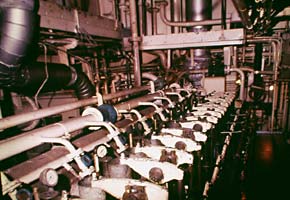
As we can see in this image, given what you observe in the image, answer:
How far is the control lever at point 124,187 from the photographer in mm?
1319

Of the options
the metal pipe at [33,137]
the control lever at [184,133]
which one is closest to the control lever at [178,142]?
the control lever at [184,133]

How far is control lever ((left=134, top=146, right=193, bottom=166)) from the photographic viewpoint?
171 cm

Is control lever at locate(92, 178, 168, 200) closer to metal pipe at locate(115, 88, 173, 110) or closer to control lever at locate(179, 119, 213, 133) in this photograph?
metal pipe at locate(115, 88, 173, 110)

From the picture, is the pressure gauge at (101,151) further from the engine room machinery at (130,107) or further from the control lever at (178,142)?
the control lever at (178,142)

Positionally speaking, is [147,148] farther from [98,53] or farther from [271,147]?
[271,147]

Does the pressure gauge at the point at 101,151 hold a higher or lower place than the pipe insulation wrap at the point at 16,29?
lower

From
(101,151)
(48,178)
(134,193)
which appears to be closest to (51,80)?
(101,151)

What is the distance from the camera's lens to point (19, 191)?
1193 millimetres

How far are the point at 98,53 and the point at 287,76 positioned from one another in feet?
18.3

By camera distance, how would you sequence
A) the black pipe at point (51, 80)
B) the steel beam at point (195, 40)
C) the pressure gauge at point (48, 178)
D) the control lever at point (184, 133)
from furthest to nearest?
the steel beam at point (195, 40), the black pipe at point (51, 80), the control lever at point (184, 133), the pressure gauge at point (48, 178)

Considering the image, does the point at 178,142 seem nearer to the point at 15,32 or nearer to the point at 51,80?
the point at 15,32

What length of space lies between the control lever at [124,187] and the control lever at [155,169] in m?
0.17

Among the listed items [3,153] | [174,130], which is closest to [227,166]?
[174,130]

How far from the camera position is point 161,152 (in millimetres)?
1743
